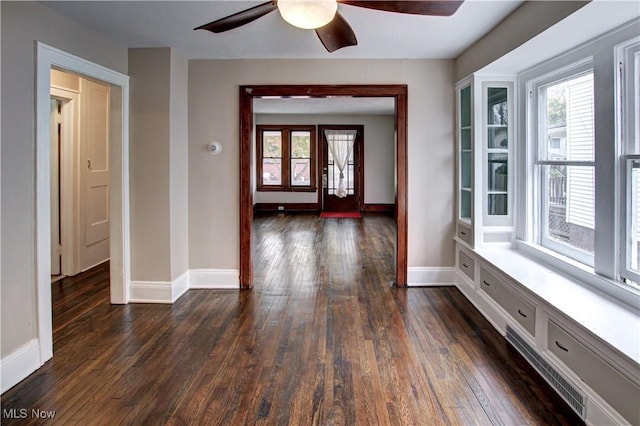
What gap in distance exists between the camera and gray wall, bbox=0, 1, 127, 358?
2.49 m

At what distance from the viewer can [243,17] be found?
2.34 m

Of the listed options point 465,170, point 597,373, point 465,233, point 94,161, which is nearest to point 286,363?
point 597,373

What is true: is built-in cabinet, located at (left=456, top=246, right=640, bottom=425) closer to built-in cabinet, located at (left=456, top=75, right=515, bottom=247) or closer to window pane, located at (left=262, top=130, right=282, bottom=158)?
built-in cabinet, located at (left=456, top=75, right=515, bottom=247)

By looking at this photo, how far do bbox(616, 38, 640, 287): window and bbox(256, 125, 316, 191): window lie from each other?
28.4 feet

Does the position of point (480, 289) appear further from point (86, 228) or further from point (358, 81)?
point (86, 228)

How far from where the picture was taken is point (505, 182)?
395cm

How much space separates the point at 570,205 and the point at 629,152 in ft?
2.46

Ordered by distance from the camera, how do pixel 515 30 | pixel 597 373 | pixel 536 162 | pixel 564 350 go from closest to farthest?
pixel 597 373 → pixel 564 350 → pixel 515 30 → pixel 536 162

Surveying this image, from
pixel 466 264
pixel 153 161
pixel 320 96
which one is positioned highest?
pixel 320 96

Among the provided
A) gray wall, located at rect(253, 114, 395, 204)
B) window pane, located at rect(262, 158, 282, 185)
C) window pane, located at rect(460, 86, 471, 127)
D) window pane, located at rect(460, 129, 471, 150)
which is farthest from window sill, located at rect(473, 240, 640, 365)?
window pane, located at rect(262, 158, 282, 185)

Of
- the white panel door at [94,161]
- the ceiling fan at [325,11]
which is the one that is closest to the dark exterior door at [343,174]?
the white panel door at [94,161]

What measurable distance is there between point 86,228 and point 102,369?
2952 mm

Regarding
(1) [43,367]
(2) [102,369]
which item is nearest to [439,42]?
(2) [102,369]

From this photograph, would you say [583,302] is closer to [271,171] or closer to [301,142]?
[301,142]
